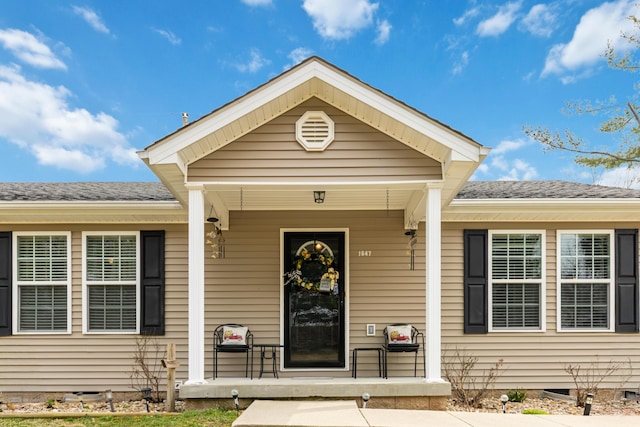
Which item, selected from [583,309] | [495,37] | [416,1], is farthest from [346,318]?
[495,37]

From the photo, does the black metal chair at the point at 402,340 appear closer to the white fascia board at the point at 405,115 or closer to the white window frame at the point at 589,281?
the white window frame at the point at 589,281

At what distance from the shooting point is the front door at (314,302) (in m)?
6.45

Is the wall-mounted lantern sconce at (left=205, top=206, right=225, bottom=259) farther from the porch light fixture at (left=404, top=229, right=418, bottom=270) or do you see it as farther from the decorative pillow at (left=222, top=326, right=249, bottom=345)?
the porch light fixture at (left=404, top=229, right=418, bottom=270)

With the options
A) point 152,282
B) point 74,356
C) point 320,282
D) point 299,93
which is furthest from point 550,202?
point 74,356

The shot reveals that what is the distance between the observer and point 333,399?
486 cm

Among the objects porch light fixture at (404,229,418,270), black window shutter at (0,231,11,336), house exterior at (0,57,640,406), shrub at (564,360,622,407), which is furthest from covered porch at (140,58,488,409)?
black window shutter at (0,231,11,336)

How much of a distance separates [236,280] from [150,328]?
1.31 m

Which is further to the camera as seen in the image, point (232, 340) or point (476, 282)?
point (476, 282)

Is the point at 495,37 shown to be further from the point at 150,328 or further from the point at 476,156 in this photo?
the point at 150,328

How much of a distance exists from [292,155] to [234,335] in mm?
2637

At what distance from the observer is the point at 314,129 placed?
15.7 ft

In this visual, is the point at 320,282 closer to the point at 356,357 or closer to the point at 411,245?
the point at 356,357

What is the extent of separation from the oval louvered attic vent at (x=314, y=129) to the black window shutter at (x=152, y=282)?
2748mm

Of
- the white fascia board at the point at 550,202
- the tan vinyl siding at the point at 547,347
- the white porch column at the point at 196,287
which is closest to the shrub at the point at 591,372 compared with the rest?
the tan vinyl siding at the point at 547,347
